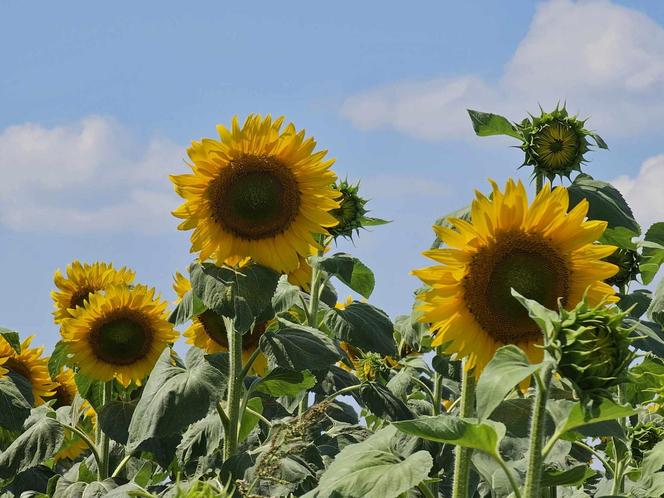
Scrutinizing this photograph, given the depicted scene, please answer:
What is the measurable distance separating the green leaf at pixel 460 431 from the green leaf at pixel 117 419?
2378 mm

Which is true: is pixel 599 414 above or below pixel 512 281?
below

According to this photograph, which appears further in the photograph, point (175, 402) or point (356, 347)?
point (356, 347)

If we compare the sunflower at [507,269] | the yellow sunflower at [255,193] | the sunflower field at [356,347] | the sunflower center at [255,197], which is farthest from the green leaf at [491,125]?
the sunflower center at [255,197]

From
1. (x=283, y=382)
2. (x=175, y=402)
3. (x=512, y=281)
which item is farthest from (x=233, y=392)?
(x=512, y=281)

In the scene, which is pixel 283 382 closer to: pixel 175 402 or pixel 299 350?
pixel 299 350

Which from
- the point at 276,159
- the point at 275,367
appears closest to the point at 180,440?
the point at 275,367

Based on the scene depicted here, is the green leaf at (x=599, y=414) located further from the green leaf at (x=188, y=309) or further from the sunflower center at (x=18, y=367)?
the sunflower center at (x=18, y=367)

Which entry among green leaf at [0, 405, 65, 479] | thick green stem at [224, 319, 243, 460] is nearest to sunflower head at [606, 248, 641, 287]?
thick green stem at [224, 319, 243, 460]

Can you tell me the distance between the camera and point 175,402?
351cm

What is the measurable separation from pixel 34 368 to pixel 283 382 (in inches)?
98.8

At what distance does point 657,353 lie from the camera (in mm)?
3824

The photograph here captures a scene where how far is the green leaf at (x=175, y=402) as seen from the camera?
346 centimetres

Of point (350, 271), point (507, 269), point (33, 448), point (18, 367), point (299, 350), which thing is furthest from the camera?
point (18, 367)

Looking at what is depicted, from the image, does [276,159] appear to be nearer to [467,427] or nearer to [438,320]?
[438,320]
